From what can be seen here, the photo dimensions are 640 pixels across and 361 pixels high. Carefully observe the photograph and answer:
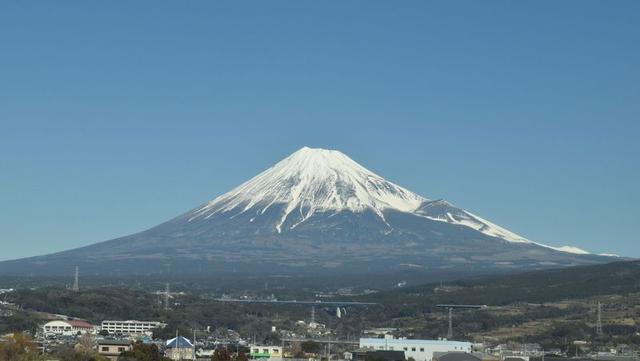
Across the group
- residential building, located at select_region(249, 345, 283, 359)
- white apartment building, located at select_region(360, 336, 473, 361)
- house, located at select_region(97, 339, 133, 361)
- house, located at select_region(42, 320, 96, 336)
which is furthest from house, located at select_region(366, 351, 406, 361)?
house, located at select_region(42, 320, 96, 336)

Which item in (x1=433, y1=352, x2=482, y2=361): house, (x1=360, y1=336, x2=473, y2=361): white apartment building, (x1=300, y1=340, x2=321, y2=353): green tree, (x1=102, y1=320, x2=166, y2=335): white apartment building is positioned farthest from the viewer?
(x1=102, y1=320, x2=166, y2=335): white apartment building

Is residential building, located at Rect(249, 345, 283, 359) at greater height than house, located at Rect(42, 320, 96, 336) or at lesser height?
lesser

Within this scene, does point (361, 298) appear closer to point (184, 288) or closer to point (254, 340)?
point (184, 288)

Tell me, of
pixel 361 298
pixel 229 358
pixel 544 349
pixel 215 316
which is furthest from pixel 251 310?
pixel 229 358

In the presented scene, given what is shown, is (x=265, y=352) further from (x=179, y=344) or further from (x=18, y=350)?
(x=18, y=350)

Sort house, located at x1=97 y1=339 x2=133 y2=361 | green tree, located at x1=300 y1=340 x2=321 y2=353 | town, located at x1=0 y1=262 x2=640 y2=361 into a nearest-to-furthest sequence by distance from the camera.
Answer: house, located at x1=97 y1=339 x2=133 y2=361, town, located at x1=0 y1=262 x2=640 y2=361, green tree, located at x1=300 y1=340 x2=321 y2=353

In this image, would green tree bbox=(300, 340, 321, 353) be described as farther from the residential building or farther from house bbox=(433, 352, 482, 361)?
house bbox=(433, 352, 482, 361)

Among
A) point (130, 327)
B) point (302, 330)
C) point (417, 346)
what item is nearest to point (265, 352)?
point (417, 346)
